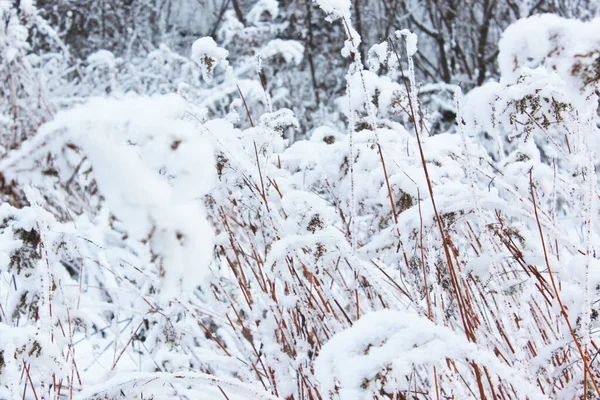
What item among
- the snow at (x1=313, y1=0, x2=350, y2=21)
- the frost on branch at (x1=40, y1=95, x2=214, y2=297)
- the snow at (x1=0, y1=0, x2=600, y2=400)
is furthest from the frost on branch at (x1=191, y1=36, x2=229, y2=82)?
the frost on branch at (x1=40, y1=95, x2=214, y2=297)

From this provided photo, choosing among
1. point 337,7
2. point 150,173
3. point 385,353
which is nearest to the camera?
point 150,173

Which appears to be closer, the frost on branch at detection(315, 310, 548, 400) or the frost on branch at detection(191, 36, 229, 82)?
the frost on branch at detection(315, 310, 548, 400)

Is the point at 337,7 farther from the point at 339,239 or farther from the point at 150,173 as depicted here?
the point at 150,173

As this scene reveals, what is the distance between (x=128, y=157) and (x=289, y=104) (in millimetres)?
6229

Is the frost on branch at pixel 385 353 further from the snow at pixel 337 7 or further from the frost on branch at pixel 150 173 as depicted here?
the snow at pixel 337 7

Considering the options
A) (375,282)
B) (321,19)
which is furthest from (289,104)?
(375,282)

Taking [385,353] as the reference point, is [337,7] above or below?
above

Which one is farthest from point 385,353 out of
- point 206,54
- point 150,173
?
point 206,54

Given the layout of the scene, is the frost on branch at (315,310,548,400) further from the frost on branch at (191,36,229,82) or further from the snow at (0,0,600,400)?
the frost on branch at (191,36,229,82)

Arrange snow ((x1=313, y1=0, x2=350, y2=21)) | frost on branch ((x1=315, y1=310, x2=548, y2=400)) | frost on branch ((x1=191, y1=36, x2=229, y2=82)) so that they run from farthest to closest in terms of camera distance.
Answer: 1. frost on branch ((x1=191, y1=36, x2=229, y2=82))
2. snow ((x1=313, y1=0, x2=350, y2=21))
3. frost on branch ((x1=315, y1=310, x2=548, y2=400))

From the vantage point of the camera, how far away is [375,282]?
1.08m

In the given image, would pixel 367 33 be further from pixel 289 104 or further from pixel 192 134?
pixel 192 134

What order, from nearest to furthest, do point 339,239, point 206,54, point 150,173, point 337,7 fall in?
point 150,173 < point 339,239 < point 337,7 < point 206,54

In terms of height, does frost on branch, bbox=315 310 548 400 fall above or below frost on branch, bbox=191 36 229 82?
below
